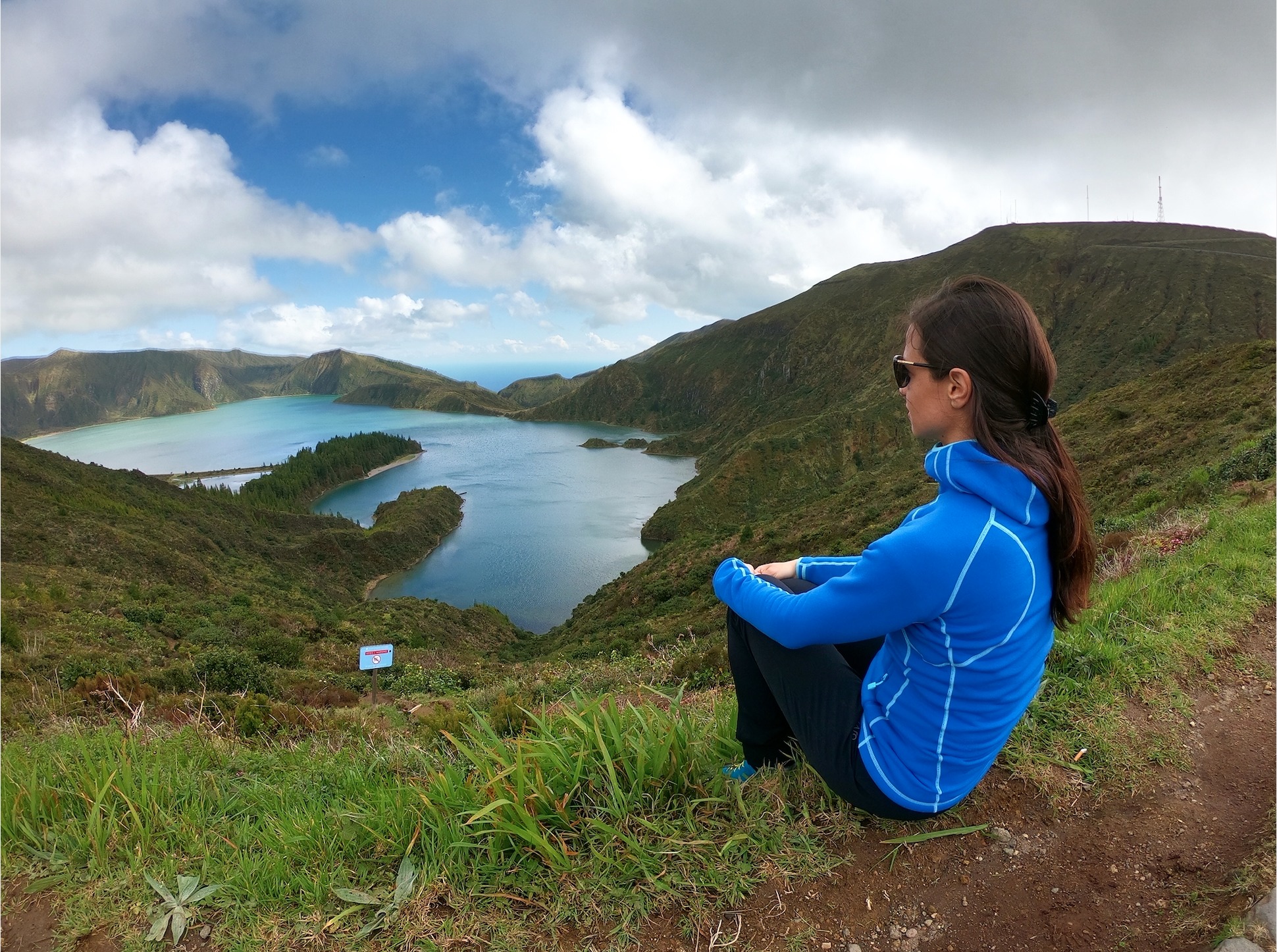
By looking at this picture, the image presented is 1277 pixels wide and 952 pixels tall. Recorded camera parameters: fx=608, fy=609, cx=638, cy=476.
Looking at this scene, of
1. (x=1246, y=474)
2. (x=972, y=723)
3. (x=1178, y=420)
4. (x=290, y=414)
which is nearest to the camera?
(x=972, y=723)

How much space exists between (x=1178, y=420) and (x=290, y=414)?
209 metres

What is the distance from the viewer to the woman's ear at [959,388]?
1505 mm

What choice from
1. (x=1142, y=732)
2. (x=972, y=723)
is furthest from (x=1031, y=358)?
(x=1142, y=732)

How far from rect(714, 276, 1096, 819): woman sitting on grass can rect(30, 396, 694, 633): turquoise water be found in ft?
120

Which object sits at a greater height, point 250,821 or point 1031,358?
point 1031,358

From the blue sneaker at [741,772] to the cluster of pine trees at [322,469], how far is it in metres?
72.4

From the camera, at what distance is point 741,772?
2.09 meters

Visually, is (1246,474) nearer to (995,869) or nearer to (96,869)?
(995,869)

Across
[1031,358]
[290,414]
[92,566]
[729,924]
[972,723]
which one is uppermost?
[290,414]

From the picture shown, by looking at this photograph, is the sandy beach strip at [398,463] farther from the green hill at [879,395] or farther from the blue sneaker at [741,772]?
the blue sneaker at [741,772]

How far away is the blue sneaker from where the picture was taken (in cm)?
204

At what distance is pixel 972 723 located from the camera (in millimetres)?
1571

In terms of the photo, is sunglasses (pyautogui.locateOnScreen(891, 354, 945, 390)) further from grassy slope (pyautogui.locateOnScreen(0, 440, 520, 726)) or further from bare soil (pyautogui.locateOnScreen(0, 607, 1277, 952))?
grassy slope (pyautogui.locateOnScreen(0, 440, 520, 726))

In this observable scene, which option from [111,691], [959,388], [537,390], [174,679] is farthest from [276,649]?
[537,390]
